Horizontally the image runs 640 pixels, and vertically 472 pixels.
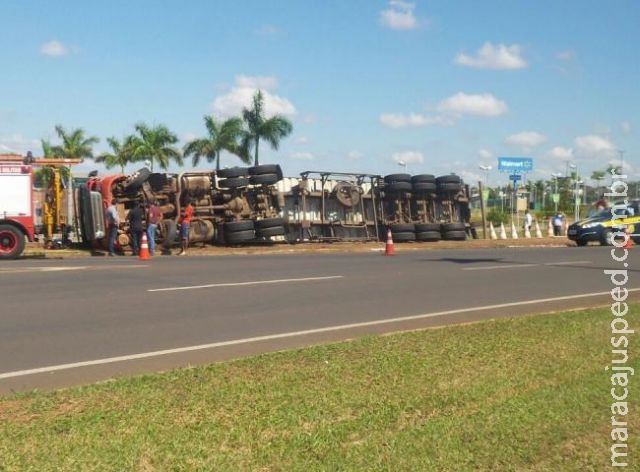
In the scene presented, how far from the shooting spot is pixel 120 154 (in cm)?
5441

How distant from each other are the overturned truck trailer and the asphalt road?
541 centimetres

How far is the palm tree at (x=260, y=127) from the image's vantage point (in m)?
48.4

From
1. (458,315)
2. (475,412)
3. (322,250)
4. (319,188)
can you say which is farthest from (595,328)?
(319,188)

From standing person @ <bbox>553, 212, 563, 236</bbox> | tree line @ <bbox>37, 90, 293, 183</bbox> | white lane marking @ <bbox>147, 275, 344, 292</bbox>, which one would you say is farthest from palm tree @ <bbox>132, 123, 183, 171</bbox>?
white lane marking @ <bbox>147, 275, 344, 292</bbox>

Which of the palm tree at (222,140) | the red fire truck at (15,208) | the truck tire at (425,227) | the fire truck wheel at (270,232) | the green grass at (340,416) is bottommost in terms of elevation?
the green grass at (340,416)

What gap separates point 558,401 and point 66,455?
337 centimetres

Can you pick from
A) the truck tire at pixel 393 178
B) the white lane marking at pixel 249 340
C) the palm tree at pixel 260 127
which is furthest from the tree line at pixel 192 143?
the white lane marking at pixel 249 340

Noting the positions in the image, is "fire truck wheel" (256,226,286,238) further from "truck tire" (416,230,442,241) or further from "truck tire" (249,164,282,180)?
"truck tire" (416,230,442,241)

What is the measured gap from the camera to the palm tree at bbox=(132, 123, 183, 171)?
53.1m

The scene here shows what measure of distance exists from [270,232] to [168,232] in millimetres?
3503

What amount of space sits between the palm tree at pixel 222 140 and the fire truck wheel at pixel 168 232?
25587 millimetres

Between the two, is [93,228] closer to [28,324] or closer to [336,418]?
[28,324]

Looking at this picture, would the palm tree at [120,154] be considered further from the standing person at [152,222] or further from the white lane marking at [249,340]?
the white lane marking at [249,340]

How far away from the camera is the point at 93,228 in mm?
23266
